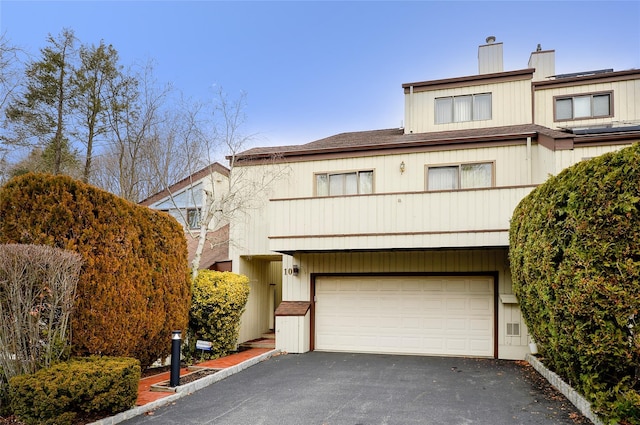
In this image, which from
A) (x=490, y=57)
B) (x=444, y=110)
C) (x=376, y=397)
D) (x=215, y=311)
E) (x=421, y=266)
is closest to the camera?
(x=376, y=397)

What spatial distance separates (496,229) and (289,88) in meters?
12.7

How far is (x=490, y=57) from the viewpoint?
15.9 m

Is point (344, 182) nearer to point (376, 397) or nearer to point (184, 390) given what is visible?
point (376, 397)

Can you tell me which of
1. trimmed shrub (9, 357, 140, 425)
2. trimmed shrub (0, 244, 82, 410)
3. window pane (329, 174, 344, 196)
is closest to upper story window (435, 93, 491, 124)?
window pane (329, 174, 344, 196)

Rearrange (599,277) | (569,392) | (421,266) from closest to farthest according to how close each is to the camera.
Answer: (599,277) < (569,392) < (421,266)

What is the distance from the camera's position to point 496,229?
986 centimetres

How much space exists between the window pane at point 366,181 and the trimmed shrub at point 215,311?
13.9 ft

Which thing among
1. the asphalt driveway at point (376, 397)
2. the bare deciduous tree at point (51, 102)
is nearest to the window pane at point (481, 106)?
the asphalt driveway at point (376, 397)

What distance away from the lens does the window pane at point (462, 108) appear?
1429cm

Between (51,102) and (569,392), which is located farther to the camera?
(51,102)

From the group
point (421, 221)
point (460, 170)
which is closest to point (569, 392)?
point (421, 221)

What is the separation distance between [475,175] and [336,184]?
146 inches

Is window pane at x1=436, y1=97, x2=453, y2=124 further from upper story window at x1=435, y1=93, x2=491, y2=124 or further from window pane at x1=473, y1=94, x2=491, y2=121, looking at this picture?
window pane at x1=473, y1=94, x2=491, y2=121

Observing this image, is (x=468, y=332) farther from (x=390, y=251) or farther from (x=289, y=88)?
(x=289, y=88)
